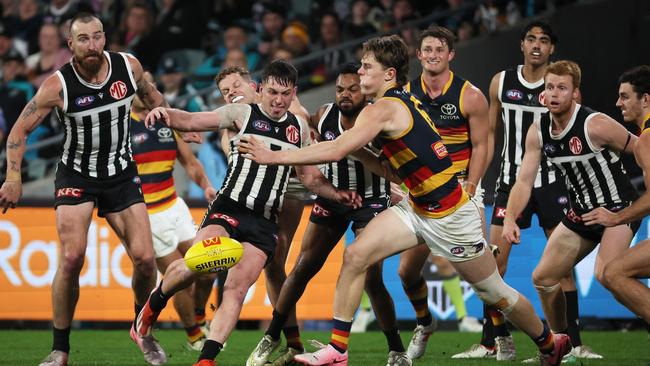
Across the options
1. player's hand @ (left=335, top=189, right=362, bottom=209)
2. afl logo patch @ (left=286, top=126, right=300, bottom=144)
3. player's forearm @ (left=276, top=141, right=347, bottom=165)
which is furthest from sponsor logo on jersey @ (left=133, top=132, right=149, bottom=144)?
player's forearm @ (left=276, top=141, right=347, bottom=165)

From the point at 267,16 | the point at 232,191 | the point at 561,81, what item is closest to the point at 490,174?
the point at 267,16

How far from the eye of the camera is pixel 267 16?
51.7 ft

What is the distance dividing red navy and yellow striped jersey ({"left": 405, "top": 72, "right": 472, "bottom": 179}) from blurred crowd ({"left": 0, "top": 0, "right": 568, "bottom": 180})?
234 inches

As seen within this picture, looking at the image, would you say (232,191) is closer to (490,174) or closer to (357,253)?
(357,253)

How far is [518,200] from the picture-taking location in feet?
25.9

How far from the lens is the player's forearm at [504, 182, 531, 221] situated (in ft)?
25.8

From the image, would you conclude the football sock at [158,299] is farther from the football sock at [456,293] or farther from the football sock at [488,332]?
the football sock at [456,293]

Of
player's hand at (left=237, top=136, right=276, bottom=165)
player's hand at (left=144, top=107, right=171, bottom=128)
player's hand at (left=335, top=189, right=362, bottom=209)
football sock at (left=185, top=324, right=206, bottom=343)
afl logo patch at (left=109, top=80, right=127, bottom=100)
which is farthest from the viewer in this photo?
football sock at (left=185, top=324, right=206, bottom=343)

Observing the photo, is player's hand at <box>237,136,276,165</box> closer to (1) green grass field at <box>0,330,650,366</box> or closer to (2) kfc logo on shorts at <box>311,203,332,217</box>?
(2) kfc logo on shorts at <box>311,203,332,217</box>

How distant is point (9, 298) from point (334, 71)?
5.26m

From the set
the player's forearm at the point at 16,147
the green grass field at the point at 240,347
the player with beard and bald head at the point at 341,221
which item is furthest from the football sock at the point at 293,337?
the player's forearm at the point at 16,147

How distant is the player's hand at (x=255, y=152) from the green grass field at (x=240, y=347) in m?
2.43

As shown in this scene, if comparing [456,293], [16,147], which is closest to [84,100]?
[16,147]

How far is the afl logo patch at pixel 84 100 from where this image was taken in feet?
24.9
